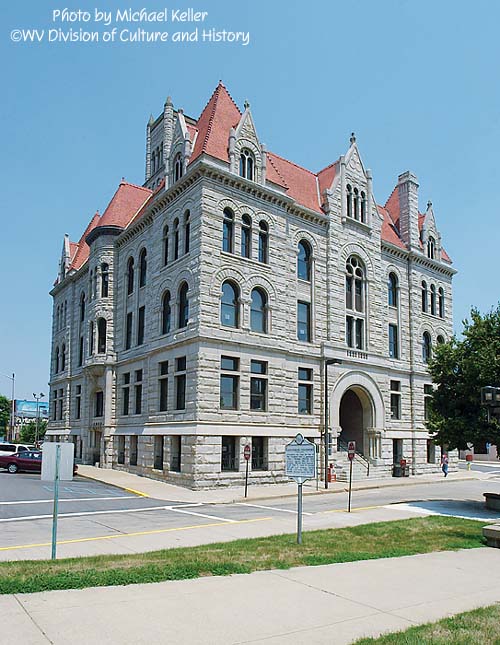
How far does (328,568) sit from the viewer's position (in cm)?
1141

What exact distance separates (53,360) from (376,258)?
31.7m

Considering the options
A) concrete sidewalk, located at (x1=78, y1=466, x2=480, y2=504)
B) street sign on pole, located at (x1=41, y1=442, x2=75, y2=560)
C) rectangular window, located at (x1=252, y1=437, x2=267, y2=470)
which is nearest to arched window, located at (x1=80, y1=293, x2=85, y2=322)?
concrete sidewalk, located at (x1=78, y1=466, x2=480, y2=504)

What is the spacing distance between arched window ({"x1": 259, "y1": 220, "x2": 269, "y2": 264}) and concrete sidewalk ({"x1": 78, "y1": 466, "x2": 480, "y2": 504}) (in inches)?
495

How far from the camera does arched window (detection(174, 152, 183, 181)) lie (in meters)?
34.9

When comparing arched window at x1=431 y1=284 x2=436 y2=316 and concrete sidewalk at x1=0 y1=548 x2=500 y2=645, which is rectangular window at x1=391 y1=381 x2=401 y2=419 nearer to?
arched window at x1=431 y1=284 x2=436 y2=316

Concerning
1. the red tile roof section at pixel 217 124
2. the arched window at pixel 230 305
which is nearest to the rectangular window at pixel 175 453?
the arched window at pixel 230 305

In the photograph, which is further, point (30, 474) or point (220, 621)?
point (30, 474)

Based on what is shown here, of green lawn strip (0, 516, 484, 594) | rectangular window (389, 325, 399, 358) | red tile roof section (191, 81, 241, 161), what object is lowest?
green lawn strip (0, 516, 484, 594)

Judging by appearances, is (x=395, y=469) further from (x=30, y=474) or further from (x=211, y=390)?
(x=30, y=474)

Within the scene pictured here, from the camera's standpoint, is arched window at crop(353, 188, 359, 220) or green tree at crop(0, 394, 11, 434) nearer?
arched window at crop(353, 188, 359, 220)

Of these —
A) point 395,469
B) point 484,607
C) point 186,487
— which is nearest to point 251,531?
point 484,607

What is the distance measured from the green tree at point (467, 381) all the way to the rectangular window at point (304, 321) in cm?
1049

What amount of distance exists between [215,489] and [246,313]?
9.38 meters

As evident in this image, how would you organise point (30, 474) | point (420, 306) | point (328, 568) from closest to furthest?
1. point (328, 568)
2. point (30, 474)
3. point (420, 306)
